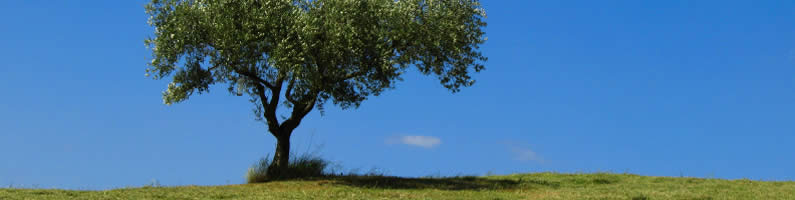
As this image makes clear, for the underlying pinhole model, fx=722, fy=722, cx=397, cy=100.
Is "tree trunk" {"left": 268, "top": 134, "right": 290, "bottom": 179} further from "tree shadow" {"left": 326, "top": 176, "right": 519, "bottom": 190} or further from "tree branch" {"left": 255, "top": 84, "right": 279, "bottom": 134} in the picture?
"tree shadow" {"left": 326, "top": 176, "right": 519, "bottom": 190}

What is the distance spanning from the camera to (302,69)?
27.8 metres

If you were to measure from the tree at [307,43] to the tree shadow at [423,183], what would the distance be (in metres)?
3.61

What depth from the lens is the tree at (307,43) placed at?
1083 inches

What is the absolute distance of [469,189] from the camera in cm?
2775

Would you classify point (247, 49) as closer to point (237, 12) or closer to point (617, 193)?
point (237, 12)

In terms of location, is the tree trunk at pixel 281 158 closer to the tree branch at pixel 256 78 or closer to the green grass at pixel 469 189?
the green grass at pixel 469 189

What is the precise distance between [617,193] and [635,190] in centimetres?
180

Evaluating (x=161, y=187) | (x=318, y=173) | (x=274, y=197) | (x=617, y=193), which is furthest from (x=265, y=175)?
(x=617, y=193)

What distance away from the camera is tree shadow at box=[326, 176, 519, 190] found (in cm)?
2822

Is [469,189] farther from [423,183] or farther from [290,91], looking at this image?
[290,91]

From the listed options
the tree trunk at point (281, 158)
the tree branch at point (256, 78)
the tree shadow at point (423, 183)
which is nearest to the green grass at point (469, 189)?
the tree shadow at point (423, 183)

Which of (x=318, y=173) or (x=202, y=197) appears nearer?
(x=202, y=197)

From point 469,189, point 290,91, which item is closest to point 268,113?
point 290,91

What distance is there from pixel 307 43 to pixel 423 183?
7.41 m
